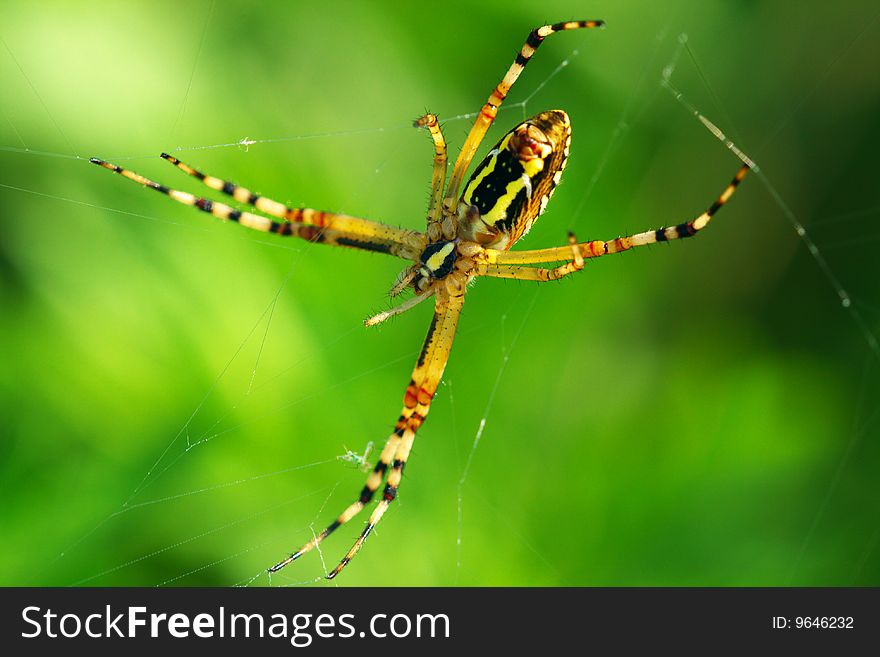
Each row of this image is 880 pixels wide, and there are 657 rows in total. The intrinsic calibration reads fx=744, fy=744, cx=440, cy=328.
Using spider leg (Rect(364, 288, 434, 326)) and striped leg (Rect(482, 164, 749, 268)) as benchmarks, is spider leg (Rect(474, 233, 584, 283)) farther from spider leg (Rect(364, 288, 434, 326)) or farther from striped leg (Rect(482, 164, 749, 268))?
spider leg (Rect(364, 288, 434, 326))

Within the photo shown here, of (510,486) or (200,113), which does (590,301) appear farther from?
(200,113)

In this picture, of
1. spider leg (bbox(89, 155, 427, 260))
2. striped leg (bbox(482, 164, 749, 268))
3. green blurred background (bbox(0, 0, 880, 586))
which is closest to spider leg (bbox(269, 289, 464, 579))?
green blurred background (bbox(0, 0, 880, 586))

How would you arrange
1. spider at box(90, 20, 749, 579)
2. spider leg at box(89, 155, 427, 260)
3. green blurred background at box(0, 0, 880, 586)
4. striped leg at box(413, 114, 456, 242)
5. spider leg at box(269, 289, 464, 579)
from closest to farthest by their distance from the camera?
1. spider leg at box(89, 155, 427, 260)
2. spider at box(90, 20, 749, 579)
3. striped leg at box(413, 114, 456, 242)
4. green blurred background at box(0, 0, 880, 586)
5. spider leg at box(269, 289, 464, 579)

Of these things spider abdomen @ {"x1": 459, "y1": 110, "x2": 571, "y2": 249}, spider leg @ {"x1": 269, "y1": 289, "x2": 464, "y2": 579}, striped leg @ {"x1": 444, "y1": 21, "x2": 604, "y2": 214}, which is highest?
striped leg @ {"x1": 444, "y1": 21, "x2": 604, "y2": 214}

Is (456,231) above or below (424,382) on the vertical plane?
above

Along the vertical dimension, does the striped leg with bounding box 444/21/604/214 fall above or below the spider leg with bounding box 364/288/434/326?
above

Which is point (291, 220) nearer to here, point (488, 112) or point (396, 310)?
point (396, 310)

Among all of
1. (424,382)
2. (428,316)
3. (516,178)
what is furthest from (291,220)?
(428,316)
